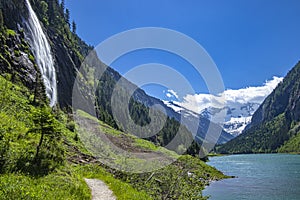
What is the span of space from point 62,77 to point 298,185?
79.0 m

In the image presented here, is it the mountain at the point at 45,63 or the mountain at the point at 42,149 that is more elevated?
the mountain at the point at 45,63

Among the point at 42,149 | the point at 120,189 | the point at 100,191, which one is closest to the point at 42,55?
the point at 42,149

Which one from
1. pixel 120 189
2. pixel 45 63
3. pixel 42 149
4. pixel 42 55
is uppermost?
pixel 42 55

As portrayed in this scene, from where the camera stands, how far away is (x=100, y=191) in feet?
76.6

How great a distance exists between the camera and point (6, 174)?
16.7 meters

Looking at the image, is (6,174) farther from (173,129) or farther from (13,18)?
(173,129)

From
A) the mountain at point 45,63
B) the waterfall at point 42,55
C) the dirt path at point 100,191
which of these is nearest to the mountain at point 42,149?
the waterfall at point 42,55

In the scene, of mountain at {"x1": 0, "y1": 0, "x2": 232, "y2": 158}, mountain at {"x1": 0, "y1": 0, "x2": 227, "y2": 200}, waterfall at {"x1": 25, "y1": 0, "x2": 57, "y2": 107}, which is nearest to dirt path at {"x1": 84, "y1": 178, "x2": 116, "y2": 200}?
mountain at {"x1": 0, "y1": 0, "x2": 227, "y2": 200}


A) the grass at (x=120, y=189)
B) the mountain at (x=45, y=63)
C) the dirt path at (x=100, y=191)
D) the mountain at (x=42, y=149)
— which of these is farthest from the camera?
the mountain at (x=45, y=63)

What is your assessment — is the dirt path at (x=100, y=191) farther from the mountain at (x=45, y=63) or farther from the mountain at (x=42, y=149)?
the mountain at (x=45, y=63)

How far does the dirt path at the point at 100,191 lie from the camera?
21.3 m

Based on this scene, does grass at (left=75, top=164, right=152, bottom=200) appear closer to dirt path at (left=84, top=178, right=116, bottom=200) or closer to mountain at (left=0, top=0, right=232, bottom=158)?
dirt path at (left=84, top=178, right=116, bottom=200)

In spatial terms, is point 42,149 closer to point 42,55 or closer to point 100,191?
point 100,191

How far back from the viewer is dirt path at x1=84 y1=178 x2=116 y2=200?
69.9 feet
